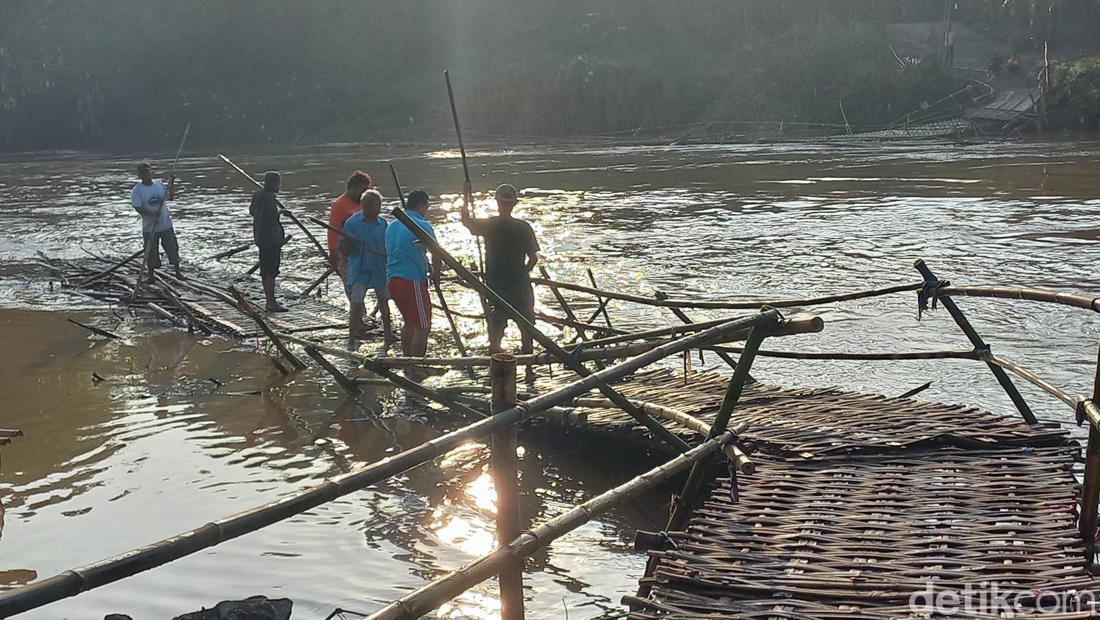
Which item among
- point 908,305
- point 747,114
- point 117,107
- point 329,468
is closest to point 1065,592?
point 329,468

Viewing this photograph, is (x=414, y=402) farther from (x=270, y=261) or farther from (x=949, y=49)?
(x=949, y=49)

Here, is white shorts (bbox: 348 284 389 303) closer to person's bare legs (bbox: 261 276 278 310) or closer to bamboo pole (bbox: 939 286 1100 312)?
person's bare legs (bbox: 261 276 278 310)

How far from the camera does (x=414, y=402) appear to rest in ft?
24.0

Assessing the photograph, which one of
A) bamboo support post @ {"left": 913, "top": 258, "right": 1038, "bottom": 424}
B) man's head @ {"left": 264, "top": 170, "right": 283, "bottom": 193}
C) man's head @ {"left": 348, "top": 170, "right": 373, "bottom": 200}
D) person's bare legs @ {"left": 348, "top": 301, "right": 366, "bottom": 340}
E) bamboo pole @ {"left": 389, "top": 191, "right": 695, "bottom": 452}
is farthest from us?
man's head @ {"left": 264, "top": 170, "right": 283, "bottom": 193}

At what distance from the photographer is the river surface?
4.95 m

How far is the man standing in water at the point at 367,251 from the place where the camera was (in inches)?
345

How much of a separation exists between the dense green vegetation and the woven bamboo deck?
106ft

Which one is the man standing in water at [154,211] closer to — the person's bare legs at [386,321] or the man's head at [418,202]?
the person's bare legs at [386,321]

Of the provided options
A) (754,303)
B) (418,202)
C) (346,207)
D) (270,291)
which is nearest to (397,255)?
(418,202)

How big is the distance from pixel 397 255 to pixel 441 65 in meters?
43.7

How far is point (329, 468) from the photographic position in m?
6.28

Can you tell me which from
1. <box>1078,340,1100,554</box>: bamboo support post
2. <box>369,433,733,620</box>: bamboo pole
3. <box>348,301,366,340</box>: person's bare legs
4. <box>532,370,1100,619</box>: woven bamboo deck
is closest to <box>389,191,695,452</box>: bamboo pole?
<box>532,370,1100,619</box>: woven bamboo deck

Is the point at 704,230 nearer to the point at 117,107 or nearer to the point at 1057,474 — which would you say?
the point at 1057,474

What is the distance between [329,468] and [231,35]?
50855mm
